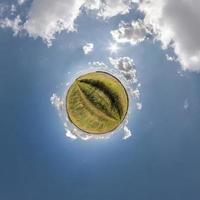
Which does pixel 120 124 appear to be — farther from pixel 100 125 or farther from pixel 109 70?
pixel 109 70

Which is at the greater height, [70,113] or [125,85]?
[125,85]

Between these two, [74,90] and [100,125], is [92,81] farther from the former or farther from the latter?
[100,125]

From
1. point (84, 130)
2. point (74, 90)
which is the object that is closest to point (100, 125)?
point (84, 130)

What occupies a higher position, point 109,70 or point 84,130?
point 109,70

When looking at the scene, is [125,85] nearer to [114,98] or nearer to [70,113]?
[114,98]

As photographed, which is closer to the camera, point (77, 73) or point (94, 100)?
point (77, 73)
